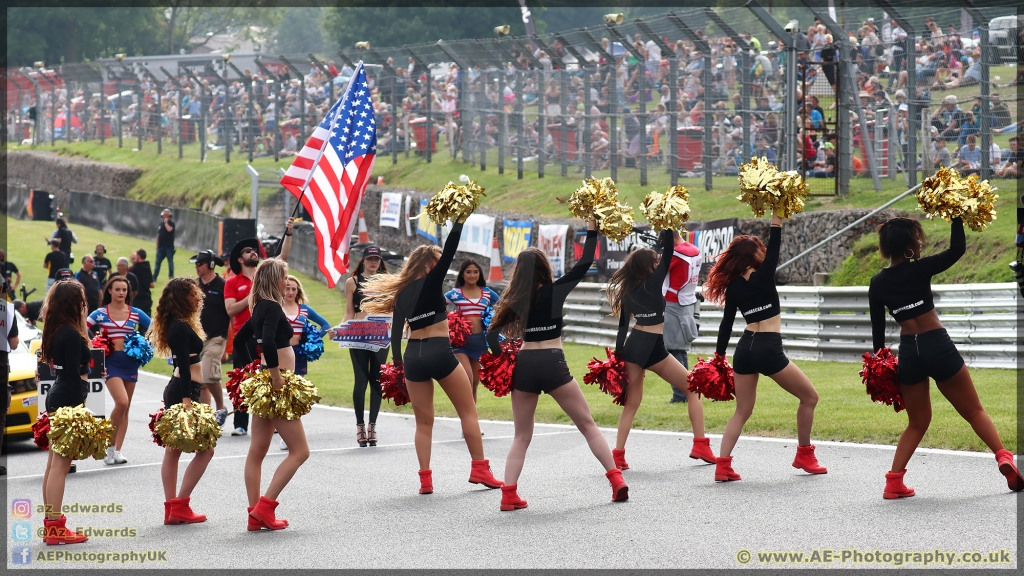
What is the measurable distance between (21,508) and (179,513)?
4.73 feet

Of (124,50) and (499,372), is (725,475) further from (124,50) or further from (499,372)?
(124,50)

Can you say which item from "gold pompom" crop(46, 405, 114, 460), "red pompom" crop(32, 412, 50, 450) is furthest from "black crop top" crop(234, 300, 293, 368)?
"red pompom" crop(32, 412, 50, 450)

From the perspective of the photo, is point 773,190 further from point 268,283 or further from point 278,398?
point 278,398

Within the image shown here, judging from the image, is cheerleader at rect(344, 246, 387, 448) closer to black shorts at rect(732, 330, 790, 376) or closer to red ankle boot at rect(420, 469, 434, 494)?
red ankle boot at rect(420, 469, 434, 494)

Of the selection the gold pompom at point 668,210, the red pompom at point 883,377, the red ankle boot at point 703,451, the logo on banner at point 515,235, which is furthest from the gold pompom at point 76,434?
the logo on banner at point 515,235

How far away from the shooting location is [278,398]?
298 inches

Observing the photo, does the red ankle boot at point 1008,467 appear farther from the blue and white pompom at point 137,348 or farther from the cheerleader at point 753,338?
the blue and white pompom at point 137,348

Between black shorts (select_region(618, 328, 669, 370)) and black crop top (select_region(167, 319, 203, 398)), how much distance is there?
3048 millimetres

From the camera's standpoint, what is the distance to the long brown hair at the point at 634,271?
8758mm

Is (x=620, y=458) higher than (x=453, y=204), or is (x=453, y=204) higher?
(x=453, y=204)

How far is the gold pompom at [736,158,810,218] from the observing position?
8086mm

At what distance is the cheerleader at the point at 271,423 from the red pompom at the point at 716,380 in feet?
9.34

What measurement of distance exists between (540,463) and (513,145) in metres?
16.4

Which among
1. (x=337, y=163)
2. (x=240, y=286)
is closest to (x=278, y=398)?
(x=240, y=286)
